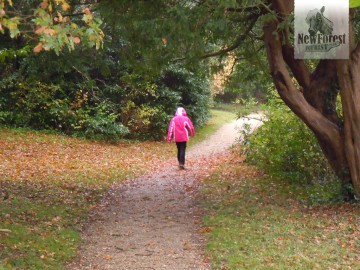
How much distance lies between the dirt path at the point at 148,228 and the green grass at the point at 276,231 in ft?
1.32

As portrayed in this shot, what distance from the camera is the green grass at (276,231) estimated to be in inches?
270

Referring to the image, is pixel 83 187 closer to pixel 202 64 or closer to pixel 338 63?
pixel 202 64

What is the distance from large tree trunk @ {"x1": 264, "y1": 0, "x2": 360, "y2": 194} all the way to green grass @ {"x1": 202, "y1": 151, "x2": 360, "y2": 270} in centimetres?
108

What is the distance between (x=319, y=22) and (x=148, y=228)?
5009mm

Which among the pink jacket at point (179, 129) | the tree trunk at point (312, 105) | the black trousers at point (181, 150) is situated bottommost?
the black trousers at point (181, 150)

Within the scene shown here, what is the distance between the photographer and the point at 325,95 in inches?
397

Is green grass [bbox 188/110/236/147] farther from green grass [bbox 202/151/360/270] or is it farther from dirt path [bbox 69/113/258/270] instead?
green grass [bbox 202/151/360/270]

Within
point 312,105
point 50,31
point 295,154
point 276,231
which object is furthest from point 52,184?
point 50,31

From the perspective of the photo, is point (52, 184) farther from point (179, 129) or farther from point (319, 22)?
point (319, 22)

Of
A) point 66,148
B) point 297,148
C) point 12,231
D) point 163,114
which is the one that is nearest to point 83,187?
point 12,231

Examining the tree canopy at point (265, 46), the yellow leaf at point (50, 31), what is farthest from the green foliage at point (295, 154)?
the yellow leaf at point (50, 31)

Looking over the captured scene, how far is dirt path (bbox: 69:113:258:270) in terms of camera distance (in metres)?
7.02

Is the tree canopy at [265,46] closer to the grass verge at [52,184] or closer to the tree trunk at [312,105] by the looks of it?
the tree trunk at [312,105]

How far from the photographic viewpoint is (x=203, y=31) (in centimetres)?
901
